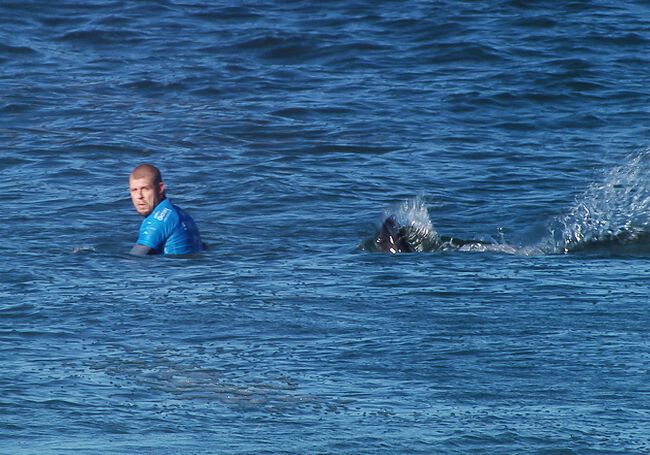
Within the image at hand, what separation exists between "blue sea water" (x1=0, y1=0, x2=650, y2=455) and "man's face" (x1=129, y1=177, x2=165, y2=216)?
0.44 meters

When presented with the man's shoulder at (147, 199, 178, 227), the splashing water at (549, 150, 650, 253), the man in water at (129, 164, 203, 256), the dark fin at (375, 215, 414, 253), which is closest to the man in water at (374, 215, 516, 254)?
the dark fin at (375, 215, 414, 253)

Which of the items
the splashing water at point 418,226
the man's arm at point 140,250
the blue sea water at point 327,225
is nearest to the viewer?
the blue sea water at point 327,225

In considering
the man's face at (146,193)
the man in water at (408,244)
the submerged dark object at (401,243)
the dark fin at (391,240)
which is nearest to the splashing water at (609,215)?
the man in water at (408,244)

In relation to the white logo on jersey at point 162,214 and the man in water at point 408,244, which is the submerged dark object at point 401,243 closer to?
the man in water at point 408,244

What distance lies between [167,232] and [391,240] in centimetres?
188

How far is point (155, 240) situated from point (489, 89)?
30.9 ft

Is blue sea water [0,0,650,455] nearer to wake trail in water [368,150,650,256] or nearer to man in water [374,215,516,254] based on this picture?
wake trail in water [368,150,650,256]

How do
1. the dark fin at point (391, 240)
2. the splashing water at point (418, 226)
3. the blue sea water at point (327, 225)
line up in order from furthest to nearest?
1. the splashing water at point (418, 226)
2. the dark fin at point (391, 240)
3. the blue sea water at point (327, 225)

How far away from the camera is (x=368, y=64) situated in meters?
22.0

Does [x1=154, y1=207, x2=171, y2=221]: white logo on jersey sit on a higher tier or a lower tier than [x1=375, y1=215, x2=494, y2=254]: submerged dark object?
higher

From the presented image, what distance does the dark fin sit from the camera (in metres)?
12.1

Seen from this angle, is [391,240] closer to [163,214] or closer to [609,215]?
[163,214]

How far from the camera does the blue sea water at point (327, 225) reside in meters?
7.67

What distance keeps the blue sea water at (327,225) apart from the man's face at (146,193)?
1.45ft
